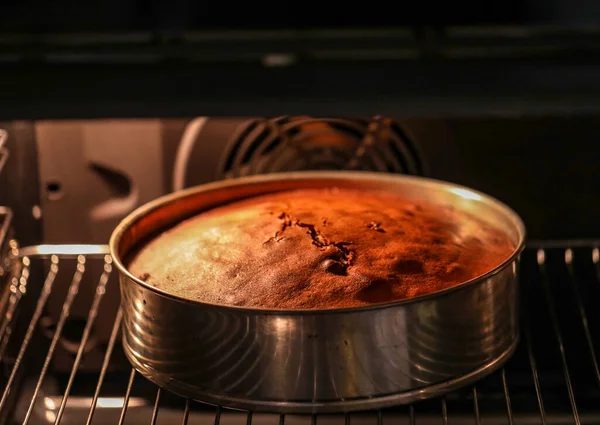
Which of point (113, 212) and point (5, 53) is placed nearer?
point (5, 53)

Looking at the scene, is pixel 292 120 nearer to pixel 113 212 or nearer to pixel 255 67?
pixel 113 212

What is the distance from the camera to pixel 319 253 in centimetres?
106

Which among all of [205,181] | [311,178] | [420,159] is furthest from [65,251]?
[420,159]

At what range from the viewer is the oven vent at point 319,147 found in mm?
1359

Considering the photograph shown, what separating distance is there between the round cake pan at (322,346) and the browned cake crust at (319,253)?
2.1 inches

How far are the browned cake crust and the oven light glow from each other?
0.03 m

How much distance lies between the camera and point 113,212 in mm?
1389

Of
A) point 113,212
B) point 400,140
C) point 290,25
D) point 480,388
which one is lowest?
point 480,388

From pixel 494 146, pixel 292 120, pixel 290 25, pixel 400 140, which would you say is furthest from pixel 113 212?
pixel 290 25

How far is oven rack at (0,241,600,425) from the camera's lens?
1.17 m

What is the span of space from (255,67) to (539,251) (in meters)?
0.84

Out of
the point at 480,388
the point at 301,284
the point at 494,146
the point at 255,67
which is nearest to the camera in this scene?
the point at 255,67

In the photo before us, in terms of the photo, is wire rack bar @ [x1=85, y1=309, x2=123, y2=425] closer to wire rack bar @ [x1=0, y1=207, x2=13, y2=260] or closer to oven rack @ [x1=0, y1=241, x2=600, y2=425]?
oven rack @ [x1=0, y1=241, x2=600, y2=425]

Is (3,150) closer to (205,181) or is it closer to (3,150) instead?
(3,150)
